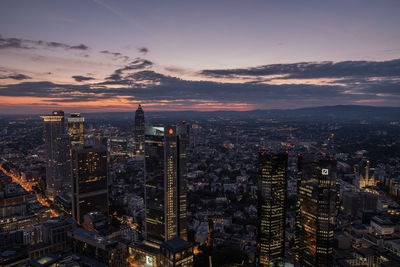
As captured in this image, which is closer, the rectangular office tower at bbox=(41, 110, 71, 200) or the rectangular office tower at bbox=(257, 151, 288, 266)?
the rectangular office tower at bbox=(257, 151, 288, 266)

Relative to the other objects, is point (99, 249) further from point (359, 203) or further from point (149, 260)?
point (359, 203)

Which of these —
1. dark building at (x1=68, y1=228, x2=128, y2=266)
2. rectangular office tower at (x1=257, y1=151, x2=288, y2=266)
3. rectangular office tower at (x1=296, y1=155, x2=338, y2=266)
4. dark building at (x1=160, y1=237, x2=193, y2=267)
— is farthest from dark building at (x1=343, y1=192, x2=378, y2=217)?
dark building at (x1=68, y1=228, x2=128, y2=266)

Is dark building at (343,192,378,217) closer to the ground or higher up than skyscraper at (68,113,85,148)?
closer to the ground

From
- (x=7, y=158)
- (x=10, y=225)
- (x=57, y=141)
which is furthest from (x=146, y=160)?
(x=7, y=158)

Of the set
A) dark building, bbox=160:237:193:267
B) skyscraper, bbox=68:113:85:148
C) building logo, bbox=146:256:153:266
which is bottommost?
building logo, bbox=146:256:153:266

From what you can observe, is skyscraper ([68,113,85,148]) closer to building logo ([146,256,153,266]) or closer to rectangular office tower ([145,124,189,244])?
rectangular office tower ([145,124,189,244])

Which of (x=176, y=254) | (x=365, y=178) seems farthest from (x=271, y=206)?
(x=365, y=178)

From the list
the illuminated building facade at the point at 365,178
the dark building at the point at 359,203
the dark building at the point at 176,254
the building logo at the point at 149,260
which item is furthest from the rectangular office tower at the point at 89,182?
the illuminated building facade at the point at 365,178
